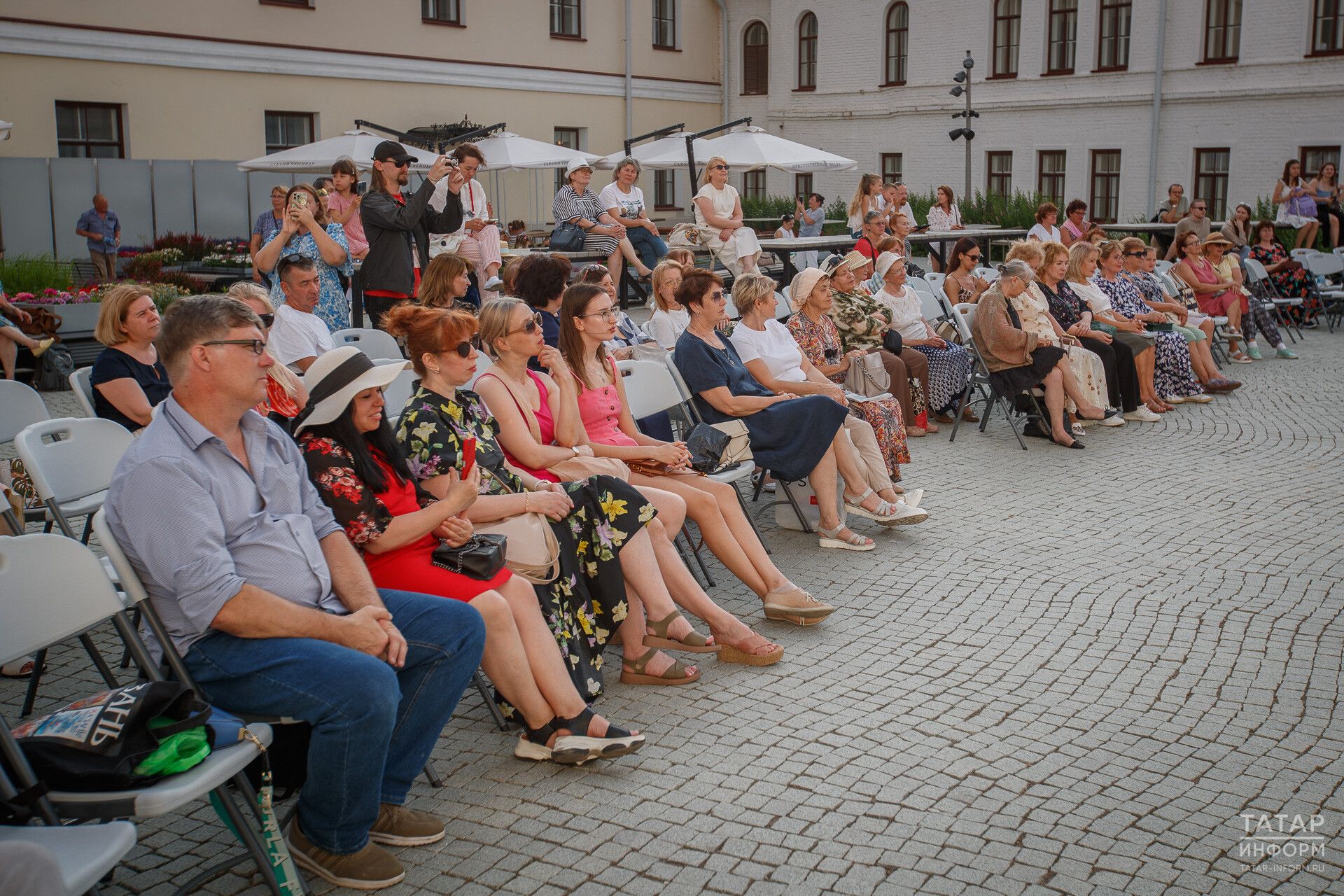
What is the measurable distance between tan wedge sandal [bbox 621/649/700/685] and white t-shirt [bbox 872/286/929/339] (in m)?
5.40

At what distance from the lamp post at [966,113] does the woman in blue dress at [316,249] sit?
19279 mm

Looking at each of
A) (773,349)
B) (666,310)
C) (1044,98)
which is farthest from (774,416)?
(1044,98)

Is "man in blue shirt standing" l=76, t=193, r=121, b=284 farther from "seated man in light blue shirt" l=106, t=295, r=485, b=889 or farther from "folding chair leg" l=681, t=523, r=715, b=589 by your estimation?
"seated man in light blue shirt" l=106, t=295, r=485, b=889

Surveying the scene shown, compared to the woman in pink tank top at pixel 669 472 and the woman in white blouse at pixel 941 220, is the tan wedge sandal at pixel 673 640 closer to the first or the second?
the woman in pink tank top at pixel 669 472

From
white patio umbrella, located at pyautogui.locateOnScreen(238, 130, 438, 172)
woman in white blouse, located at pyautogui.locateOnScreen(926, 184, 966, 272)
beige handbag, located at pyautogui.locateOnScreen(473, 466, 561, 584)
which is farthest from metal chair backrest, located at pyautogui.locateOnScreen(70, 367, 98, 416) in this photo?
woman in white blouse, located at pyautogui.locateOnScreen(926, 184, 966, 272)

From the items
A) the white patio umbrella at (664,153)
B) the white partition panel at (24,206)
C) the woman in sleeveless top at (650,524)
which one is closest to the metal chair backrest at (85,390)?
the woman in sleeveless top at (650,524)

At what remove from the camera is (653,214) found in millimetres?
32094

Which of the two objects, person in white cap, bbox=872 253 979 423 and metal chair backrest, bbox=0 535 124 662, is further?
person in white cap, bbox=872 253 979 423

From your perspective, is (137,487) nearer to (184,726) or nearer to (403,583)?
(184,726)

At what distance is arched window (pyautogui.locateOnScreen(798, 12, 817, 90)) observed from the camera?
109 feet

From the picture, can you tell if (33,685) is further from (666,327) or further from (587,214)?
(587,214)

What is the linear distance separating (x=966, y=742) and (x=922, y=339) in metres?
5.80

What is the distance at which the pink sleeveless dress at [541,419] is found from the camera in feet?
17.2

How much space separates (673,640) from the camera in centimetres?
516
